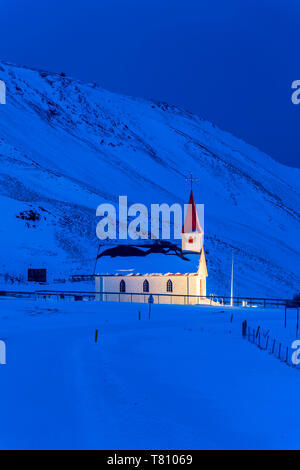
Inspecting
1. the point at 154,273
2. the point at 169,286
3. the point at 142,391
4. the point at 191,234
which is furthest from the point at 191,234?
the point at 142,391

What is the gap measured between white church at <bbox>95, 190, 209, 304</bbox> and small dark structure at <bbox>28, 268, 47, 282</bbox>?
31.9 ft

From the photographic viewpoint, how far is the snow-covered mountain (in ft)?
240

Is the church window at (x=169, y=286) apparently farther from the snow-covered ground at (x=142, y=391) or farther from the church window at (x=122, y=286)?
the snow-covered ground at (x=142, y=391)

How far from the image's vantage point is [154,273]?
46625 millimetres

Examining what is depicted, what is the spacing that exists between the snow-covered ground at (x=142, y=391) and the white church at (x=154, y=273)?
17680 mm

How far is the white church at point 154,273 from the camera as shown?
4653 centimetres

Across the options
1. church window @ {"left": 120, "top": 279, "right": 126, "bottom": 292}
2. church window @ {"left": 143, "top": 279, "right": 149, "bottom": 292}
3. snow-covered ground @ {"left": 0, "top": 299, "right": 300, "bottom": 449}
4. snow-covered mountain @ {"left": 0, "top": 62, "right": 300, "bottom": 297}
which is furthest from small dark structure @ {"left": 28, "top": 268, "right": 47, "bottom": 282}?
snow-covered ground @ {"left": 0, "top": 299, "right": 300, "bottom": 449}

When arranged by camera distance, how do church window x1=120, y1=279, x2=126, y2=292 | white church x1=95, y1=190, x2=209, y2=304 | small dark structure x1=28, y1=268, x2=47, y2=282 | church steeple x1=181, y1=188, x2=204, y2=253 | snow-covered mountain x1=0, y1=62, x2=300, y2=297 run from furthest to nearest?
snow-covered mountain x1=0, y1=62, x2=300, y2=297 < small dark structure x1=28, y1=268, x2=47, y2=282 < church steeple x1=181, y1=188, x2=204, y2=253 < church window x1=120, y1=279, x2=126, y2=292 < white church x1=95, y1=190, x2=209, y2=304

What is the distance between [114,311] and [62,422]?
23955 mm

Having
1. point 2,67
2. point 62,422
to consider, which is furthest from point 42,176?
point 62,422

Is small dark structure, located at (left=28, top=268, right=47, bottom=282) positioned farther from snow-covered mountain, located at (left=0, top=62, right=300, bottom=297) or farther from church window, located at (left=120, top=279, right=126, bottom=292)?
church window, located at (left=120, top=279, right=126, bottom=292)

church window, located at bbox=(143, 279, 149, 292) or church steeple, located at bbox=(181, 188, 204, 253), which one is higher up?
church steeple, located at bbox=(181, 188, 204, 253)

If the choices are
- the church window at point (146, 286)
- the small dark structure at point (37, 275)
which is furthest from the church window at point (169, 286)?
the small dark structure at point (37, 275)

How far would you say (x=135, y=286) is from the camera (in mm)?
47125
